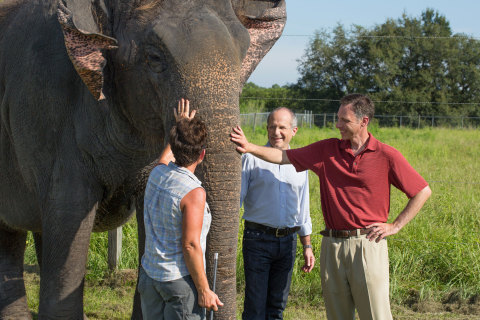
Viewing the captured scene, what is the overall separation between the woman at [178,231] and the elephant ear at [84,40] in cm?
61

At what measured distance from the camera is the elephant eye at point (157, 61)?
9.79 feet

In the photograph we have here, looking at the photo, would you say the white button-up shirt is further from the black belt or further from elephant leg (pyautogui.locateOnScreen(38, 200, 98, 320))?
elephant leg (pyautogui.locateOnScreen(38, 200, 98, 320))

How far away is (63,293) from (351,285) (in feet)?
5.60

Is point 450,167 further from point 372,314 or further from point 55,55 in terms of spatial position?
point 55,55

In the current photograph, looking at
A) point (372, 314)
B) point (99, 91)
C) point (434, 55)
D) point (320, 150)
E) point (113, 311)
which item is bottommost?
point (113, 311)

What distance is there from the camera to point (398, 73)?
4103cm

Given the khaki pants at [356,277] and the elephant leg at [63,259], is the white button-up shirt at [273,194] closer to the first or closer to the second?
the khaki pants at [356,277]

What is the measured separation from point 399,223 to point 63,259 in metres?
1.98

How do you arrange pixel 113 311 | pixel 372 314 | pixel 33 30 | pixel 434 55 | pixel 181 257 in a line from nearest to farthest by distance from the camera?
pixel 181 257, pixel 372 314, pixel 33 30, pixel 113 311, pixel 434 55

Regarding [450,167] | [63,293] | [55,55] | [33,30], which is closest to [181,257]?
[63,293]

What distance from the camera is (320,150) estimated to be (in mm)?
3910

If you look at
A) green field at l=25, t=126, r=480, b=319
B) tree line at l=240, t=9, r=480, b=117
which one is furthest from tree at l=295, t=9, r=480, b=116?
green field at l=25, t=126, r=480, b=319

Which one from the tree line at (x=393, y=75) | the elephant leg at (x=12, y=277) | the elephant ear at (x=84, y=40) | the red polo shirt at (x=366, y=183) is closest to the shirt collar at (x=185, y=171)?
the elephant ear at (x=84, y=40)

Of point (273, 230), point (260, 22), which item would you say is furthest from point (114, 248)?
point (260, 22)
